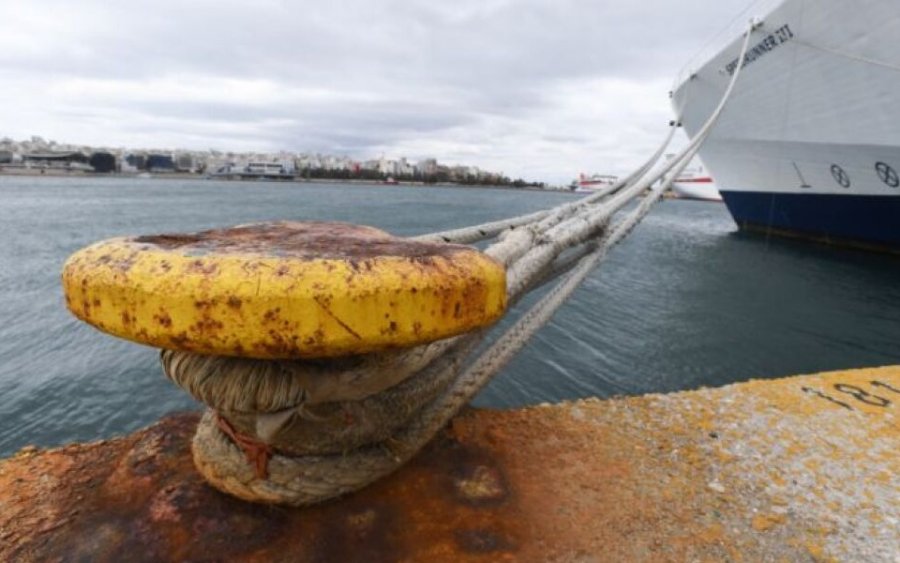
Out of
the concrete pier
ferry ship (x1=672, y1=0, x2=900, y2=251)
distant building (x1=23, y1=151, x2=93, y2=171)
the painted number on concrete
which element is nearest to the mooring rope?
the concrete pier

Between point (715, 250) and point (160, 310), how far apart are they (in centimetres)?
1659

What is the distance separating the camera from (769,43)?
968 cm

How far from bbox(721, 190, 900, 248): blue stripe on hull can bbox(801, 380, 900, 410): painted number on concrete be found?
9013 millimetres

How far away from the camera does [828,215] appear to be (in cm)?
1173

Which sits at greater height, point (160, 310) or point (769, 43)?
point (769, 43)

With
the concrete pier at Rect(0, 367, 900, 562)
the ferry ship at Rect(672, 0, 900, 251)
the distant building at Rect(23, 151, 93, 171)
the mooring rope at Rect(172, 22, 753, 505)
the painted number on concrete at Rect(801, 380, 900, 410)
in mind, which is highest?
the ferry ship at Rect(672, 0, 900, 251)

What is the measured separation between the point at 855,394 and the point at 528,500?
80.7 inches

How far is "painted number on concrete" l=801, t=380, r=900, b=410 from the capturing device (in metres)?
2.50

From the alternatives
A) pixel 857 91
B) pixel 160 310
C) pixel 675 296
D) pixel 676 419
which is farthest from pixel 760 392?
pixel 857 91

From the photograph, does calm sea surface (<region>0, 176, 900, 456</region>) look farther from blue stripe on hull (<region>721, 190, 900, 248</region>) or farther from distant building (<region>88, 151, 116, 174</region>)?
distant building (<region>88, 151, 116, 174</region>)

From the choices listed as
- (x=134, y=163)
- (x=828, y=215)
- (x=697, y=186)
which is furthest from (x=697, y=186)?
(x=134, y=163)

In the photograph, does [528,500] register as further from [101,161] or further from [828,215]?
[101,161]

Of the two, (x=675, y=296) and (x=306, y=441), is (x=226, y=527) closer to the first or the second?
(x=306, y=441)

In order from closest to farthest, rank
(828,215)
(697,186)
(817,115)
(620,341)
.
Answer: (620,341) < (817,115) < (828,215) < (697,186)
